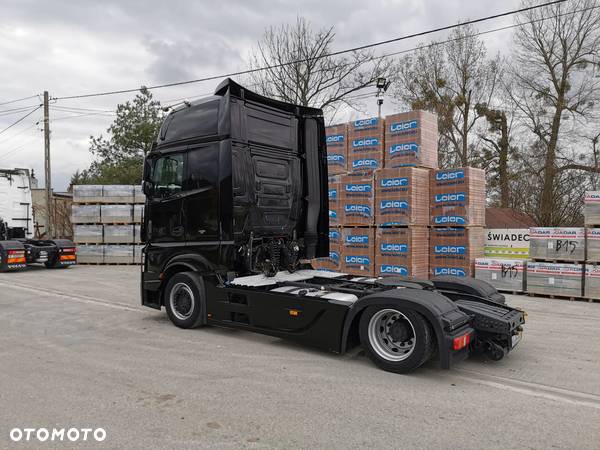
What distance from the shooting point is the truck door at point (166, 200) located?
22.0ft

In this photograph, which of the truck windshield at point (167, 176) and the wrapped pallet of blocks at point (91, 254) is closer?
the truck windshield at point (167, 176)

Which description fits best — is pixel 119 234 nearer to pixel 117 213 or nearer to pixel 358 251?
pixel 117 213

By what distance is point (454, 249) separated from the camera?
1132 centimetres

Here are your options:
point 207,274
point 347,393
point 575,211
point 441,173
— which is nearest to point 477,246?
point 441,173

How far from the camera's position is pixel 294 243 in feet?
23.9

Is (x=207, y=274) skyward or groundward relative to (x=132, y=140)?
groundward

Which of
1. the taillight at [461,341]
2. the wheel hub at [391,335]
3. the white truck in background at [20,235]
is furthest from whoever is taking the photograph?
the white truck in background at [20,235]

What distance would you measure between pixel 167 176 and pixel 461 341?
4661mm

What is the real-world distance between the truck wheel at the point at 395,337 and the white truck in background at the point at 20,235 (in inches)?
550

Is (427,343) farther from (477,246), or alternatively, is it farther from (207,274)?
(477,246)

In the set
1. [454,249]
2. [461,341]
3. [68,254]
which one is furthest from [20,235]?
[461,341]

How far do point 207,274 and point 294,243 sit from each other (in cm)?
150

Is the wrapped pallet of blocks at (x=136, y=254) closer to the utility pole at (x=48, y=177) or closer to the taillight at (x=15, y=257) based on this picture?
the taillight at (x=15, y=257)

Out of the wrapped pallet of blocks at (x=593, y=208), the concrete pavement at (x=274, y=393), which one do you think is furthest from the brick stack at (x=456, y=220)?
the concrete pavement at (x=274, y=393)
